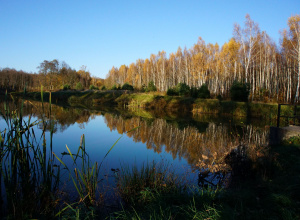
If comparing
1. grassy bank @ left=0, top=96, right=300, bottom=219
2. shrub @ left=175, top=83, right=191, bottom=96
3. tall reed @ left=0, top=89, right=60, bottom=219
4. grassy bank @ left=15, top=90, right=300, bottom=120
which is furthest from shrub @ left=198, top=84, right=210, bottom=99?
tall reed @ left=0, top=89, right=60, bottom=219

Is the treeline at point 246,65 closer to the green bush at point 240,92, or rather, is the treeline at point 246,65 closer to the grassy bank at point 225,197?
the green bush at point 240,92

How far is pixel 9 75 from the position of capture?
56.1 metres

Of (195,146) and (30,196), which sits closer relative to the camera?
(30,196)

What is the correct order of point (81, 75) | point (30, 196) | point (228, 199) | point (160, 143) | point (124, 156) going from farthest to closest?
1. point (81, 75)
2. point (160, 143)
3. point (124, 156)
4. point (228, 199)
5. point (30, 196)

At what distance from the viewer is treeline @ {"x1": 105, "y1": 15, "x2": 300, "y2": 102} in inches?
1062

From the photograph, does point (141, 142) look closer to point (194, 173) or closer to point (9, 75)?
point (194, 173)

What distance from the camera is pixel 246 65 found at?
2886 cm

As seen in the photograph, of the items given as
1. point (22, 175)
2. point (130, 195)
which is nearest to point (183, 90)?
point (130, 195)

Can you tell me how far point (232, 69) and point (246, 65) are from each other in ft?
22.6

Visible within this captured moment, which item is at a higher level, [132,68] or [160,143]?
[132,68]

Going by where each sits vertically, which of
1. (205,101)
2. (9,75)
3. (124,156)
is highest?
(9,75)

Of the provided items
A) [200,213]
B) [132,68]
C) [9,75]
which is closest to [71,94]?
[9,75]

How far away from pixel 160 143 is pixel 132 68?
63.1 m

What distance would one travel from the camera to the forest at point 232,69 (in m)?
27.1
